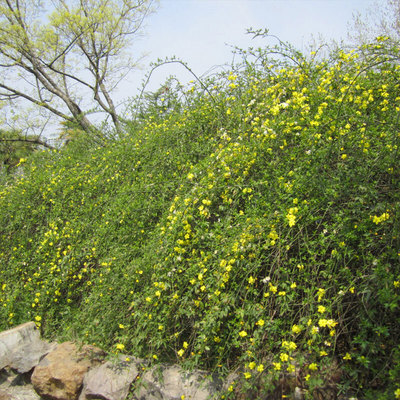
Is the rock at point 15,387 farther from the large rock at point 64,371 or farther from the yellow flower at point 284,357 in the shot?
the yellow flower at point 284,357

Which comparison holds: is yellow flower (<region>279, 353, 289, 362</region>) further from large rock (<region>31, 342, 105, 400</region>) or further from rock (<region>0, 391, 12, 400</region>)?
rock (<region>0, 391, 12, 400</region>)

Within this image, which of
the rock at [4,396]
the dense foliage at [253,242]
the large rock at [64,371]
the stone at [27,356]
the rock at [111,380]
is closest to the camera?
the dense foliage at [253,242]

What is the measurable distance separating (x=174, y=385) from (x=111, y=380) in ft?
1.72

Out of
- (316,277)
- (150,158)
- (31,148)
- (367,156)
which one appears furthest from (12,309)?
(31,148)

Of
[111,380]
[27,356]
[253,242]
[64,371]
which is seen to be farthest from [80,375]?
[253,242]

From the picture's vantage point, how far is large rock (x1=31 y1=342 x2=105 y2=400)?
122 inches

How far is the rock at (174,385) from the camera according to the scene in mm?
2539

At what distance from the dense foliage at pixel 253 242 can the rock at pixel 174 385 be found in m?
0.12

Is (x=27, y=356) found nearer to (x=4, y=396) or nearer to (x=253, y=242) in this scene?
(x=4, y=396)

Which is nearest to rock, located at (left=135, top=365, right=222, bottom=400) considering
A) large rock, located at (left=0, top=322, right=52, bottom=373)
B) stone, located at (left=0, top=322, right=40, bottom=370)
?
large rock, located at (left=0, top=322, right=52, bottom=373)

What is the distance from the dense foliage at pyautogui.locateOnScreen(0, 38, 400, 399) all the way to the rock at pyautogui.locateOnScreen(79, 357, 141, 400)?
0.47ft

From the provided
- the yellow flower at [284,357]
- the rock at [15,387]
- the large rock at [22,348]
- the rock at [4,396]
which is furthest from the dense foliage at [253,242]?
the rock at [4,396]

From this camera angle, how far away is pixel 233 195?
313 centimetres

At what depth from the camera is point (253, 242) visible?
8.82 ft
